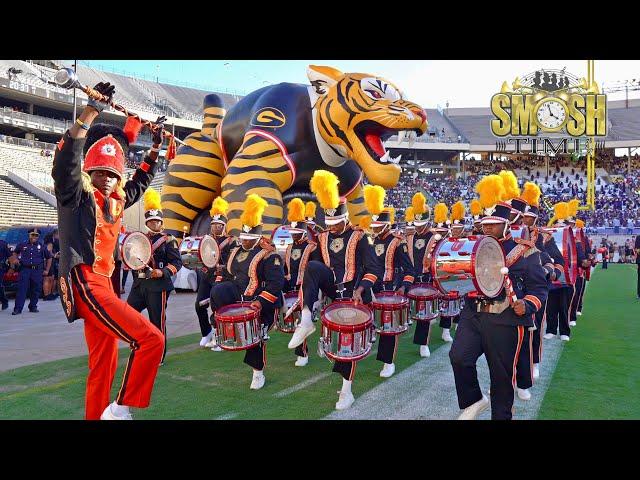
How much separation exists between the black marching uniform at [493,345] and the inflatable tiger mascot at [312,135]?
5444 mm

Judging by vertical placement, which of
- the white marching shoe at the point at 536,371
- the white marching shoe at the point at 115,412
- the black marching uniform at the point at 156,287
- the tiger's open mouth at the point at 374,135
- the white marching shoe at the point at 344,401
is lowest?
the white marching shoe at the point at 536,371

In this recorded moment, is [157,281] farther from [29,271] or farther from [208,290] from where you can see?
[29,271]

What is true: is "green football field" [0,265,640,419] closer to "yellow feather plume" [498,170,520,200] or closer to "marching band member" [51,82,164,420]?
"marching band member" [51,82,164,420]

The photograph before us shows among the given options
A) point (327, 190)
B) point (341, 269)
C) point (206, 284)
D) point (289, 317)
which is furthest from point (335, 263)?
Result: point (206, 284)

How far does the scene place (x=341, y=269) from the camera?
5535 mm

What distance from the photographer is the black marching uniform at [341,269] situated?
5.35m

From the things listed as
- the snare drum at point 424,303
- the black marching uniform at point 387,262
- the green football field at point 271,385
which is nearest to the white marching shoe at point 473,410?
the green football field at point 271,385

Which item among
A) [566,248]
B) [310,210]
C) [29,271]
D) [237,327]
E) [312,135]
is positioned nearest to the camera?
[237,327]

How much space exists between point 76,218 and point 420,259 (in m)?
5.37

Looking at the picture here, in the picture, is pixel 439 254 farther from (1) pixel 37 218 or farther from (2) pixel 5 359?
(1) pixel 37 218

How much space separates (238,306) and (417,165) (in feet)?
154

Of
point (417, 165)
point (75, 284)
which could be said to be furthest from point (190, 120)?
point (75, 284)

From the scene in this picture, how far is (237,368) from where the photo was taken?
19.6 ft

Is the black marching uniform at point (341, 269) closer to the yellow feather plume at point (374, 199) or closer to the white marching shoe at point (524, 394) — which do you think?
the yellow feather plume at point (374, 199)
